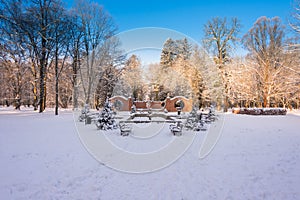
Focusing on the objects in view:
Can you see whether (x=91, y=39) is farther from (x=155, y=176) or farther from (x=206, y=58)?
(x=155, y=176)

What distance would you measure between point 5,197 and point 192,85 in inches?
1189

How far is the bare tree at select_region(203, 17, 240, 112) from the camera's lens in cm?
2217

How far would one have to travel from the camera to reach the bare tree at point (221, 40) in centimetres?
2217

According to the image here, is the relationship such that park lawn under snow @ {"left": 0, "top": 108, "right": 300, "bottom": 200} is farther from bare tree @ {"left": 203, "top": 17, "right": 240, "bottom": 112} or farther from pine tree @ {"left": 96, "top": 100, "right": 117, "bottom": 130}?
bare tree @ {"left": 203, "top": 17, "right": 240, "bottom": 112}

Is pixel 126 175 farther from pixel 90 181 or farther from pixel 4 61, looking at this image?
pixel 4 61

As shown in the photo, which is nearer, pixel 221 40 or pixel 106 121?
pixel 106 121

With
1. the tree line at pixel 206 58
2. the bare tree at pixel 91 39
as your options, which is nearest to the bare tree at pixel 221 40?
the tree line at pixel 206 58

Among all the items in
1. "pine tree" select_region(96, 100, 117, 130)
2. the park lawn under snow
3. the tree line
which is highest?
the tree line

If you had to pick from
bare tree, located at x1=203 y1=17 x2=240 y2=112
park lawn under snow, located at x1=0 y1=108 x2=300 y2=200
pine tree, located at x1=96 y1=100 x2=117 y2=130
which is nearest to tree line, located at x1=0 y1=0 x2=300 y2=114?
bare tree, located at x1=203 y1=17 x2=240 y2=112

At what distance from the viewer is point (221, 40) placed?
2292 cm

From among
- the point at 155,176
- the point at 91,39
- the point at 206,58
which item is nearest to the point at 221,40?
the point at 206,58

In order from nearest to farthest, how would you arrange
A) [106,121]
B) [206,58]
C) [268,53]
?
[106,121] → [268,53] → [206,58]

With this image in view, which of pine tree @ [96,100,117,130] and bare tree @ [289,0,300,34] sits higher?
bare tree @ [289,0,300,34]

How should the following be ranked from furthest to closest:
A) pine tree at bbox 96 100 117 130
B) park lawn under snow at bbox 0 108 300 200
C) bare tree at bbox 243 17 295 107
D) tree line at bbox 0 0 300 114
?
bare tree at bbox 243 17 295 107, tree line at bbox 0 0 300 114, pine tree at bbox 96 100 117 130, park lawn under snow at bbox 0 108 300 200
